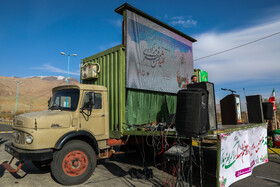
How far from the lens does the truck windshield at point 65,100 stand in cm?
503

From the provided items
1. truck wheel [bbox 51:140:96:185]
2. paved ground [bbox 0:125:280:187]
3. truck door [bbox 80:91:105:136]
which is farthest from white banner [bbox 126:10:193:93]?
paved ground [bbox 0:125:280:187]

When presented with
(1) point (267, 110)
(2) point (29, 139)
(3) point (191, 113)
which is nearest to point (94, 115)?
(2) point (29, 139)

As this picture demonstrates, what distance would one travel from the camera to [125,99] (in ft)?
19.6

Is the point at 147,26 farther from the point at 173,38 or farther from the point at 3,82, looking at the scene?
the point at 3,82

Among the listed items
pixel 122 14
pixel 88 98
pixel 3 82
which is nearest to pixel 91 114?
pixel 88 98

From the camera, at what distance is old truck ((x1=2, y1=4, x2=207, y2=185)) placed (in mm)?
4285

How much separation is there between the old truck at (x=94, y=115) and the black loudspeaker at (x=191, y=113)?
1.71m

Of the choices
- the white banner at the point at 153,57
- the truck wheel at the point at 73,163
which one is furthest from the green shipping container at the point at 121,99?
the truck wheel at the point at 73,163

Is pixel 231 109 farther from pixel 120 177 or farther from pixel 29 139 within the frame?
pixel 29 139

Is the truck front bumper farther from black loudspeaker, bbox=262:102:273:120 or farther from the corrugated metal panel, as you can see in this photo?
black loudspeaker, bbox=262:102:273:120

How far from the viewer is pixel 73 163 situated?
176 inches

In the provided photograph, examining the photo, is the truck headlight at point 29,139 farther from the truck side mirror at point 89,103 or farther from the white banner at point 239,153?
the white banner at point 239,153

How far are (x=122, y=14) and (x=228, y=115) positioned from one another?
5.19m

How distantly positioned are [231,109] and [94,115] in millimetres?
4790
